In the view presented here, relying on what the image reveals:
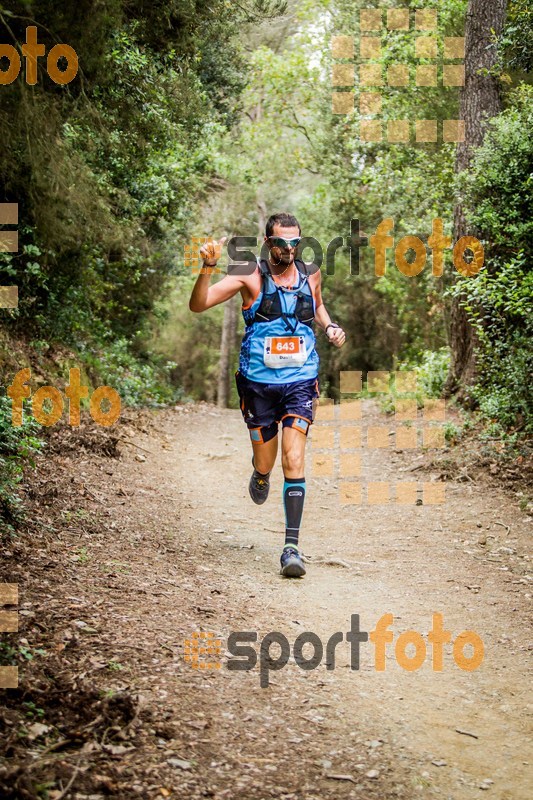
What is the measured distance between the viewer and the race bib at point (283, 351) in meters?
5.75

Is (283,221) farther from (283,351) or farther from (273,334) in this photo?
(283,351)

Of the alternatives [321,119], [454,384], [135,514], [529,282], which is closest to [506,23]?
[529,282]

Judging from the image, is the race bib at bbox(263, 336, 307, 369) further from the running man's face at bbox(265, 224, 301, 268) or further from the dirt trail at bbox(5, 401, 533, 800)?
the dirt trail at bbox(5, 401, 533, 800)

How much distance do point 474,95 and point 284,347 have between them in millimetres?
7615

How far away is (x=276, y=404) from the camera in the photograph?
5953 millimetres

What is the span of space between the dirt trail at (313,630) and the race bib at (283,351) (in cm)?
154

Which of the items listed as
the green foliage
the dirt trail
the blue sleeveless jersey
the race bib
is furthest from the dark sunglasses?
the green foliage

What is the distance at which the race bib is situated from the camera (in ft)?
18.9

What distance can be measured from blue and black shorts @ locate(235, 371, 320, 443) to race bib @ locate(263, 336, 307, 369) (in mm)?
161

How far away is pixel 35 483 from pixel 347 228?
19.0m

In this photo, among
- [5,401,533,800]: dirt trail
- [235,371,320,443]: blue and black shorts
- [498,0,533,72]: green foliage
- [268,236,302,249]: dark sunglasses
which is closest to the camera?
[5,401,533,800]: dirt trail

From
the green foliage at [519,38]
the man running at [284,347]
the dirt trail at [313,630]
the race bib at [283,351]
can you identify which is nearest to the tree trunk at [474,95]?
the green foliage at [519,38]

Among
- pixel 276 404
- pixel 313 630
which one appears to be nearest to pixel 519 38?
pixel 276 404

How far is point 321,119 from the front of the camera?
21828 mm
